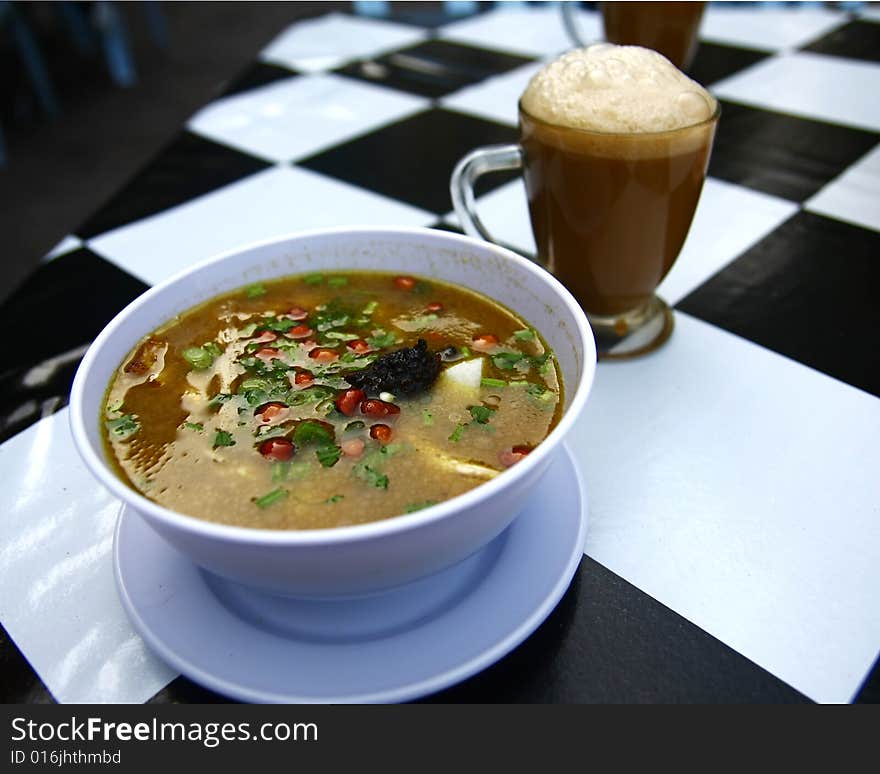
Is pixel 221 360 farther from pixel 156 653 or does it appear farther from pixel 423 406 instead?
pixel 156 653

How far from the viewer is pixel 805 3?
11.2ft

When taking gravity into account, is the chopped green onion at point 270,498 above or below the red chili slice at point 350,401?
above

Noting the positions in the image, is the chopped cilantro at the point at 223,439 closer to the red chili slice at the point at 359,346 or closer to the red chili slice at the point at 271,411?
the red chili slice at the point at 271,411

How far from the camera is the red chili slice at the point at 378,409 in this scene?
40.9 inches

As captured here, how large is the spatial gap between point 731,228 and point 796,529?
1.00m

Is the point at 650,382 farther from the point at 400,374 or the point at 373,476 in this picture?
the point at 373,476

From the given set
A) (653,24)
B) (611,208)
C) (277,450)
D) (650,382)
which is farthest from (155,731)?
(653,24)

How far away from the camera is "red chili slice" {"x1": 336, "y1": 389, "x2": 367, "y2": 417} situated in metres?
1.06

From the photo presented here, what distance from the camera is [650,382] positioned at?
136cm

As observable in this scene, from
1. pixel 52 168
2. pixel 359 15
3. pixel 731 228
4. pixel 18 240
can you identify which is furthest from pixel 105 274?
pixel 52 168

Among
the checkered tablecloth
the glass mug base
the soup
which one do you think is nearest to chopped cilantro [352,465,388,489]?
the soup

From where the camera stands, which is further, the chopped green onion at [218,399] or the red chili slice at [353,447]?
the chopped green onion at [218,399]

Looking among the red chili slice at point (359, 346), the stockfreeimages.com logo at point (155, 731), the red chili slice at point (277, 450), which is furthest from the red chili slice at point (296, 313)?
the stockfreeimages.com logo at point (155, 731)

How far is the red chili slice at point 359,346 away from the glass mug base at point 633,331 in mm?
466
